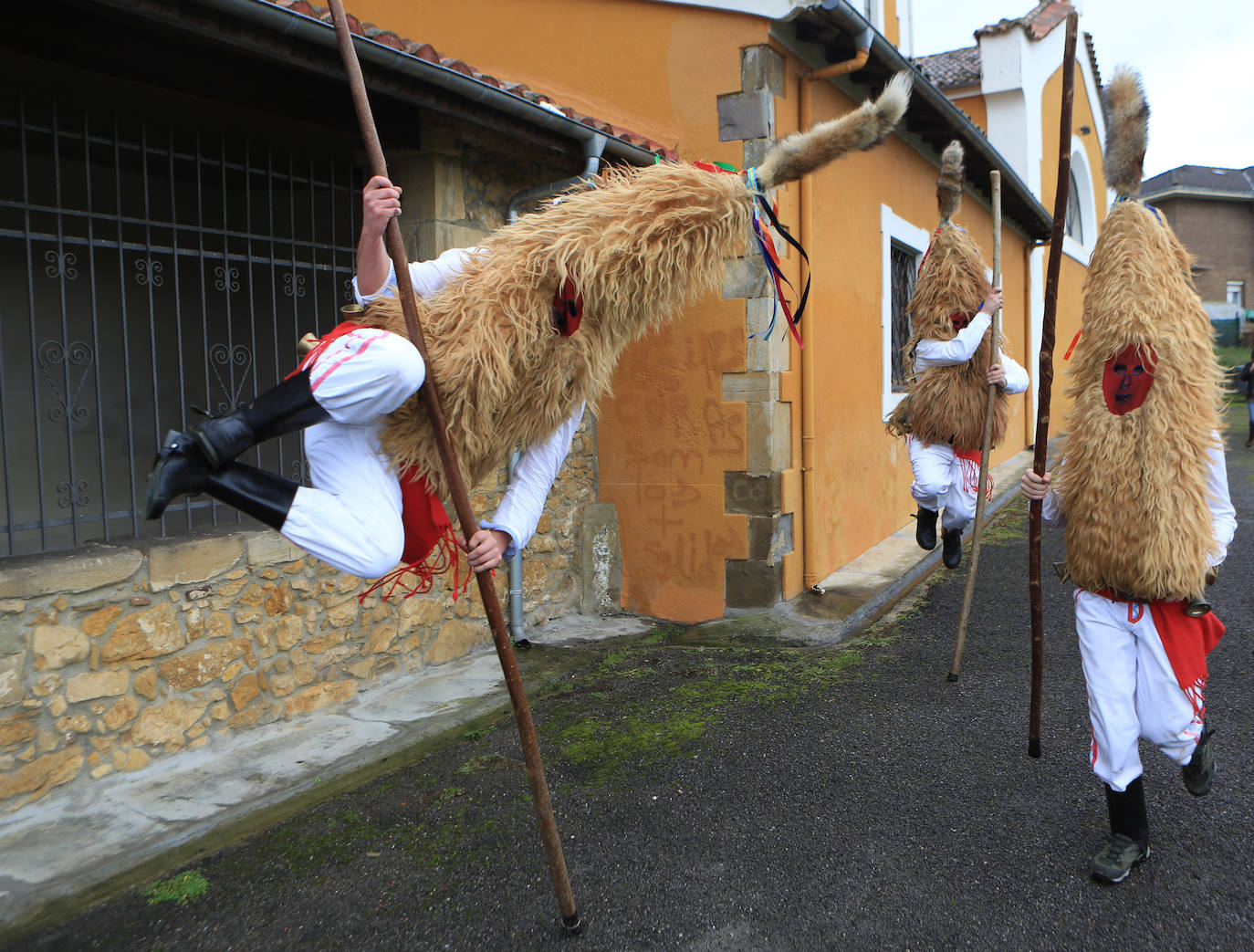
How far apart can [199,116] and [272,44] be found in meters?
1.23

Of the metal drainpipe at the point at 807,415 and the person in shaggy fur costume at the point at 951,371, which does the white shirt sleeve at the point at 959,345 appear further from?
the metal drainpipe at the point at 807,415

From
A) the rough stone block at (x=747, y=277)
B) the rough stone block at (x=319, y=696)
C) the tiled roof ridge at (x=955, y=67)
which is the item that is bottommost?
the rough stone block at (x=319, y=696)

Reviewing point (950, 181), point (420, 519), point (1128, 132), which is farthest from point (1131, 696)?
point (950, 181)

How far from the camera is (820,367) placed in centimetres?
688

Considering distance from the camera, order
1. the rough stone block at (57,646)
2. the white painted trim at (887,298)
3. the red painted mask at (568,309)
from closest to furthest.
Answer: the red painted mask at (568,309), the rough stone block at (57,646), the white painted trim at (887,298)

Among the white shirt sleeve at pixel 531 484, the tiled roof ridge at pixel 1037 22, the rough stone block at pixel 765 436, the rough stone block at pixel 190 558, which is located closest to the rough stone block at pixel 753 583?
the rough stone block at pixel 765 436

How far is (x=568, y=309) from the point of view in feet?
8.02

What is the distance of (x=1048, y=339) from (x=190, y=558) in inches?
144

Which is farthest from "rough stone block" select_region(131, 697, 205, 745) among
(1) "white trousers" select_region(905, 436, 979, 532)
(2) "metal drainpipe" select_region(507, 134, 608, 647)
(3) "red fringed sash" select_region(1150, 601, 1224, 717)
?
(1) "white trousers" select_region(905, 436, 979, 532)

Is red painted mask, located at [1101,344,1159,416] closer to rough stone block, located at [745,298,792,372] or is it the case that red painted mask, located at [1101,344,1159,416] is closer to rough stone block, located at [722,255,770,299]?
rough stone block, located at [745,298,792,372]

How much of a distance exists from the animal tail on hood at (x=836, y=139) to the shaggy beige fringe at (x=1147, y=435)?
110 centimetres

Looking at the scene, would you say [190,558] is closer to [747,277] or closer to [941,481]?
[747,277]

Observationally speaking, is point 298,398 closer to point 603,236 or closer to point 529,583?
point 603,236

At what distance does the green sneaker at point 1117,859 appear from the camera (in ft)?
9.49
